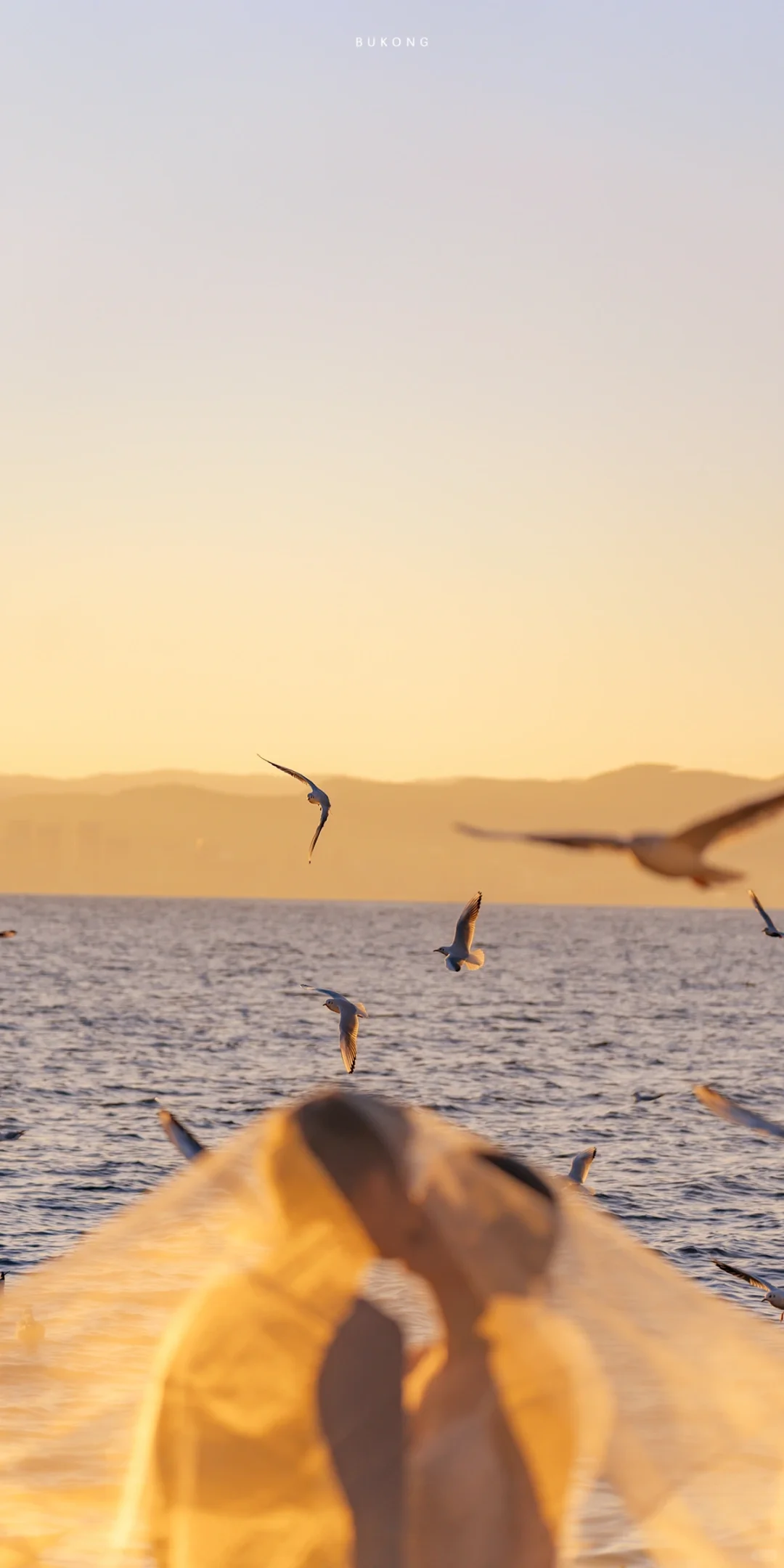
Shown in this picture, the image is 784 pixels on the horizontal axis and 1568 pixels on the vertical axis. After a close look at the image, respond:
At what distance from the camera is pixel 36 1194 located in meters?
22.7

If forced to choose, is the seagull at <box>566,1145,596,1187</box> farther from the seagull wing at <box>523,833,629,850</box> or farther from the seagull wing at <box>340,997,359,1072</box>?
the seagull wing at <box>523,833,629,850</box>

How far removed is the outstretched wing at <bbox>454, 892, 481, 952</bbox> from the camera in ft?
67.6

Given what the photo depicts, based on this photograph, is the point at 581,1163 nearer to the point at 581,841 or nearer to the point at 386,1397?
the point at 581,841

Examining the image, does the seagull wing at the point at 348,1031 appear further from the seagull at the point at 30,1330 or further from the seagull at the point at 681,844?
the seagull at the point at 30,1330

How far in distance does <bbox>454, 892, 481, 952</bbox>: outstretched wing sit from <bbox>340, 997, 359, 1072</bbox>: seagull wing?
168 centimetres

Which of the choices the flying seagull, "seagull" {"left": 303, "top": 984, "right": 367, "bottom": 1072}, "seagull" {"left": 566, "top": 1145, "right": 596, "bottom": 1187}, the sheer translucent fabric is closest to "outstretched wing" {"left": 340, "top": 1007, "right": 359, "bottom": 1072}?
"seagull" {"left": 303, "top": 984, "right": 367, "bottom": 1072}

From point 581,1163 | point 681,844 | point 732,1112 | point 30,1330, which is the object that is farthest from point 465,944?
point 30,1330

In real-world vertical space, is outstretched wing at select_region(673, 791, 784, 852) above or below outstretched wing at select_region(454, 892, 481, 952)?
above

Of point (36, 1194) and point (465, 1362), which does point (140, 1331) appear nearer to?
point (465, 1362)

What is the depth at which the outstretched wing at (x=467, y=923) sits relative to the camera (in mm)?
20609

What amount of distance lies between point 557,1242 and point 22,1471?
120 centimetres

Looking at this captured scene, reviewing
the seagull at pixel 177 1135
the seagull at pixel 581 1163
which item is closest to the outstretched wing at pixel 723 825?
the seagull at pixel 177 1135

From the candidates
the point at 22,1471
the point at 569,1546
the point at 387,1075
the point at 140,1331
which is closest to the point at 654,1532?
the point at 569,1546

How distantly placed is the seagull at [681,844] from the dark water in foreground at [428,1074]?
13.3m
